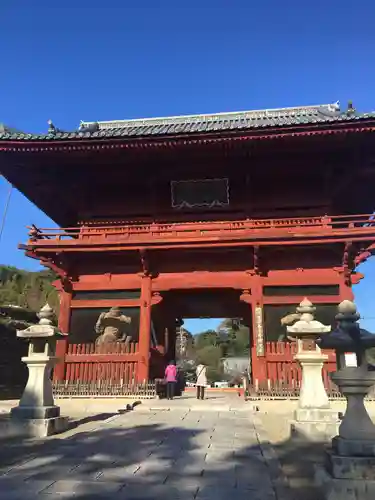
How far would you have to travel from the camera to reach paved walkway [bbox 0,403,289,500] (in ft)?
12.9

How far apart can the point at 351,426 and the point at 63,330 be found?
444 inches

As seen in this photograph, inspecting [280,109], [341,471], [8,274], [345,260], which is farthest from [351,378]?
[8,274]

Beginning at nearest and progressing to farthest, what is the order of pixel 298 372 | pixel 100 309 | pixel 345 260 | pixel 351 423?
pixel 351 423 < pixel 298 372 < pixel 345 260 < pixel 100 309

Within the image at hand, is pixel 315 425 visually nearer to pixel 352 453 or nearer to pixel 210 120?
pixel 352 453

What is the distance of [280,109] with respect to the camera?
20156mm

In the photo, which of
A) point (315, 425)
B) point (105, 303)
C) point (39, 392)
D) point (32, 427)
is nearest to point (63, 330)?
point (105, 303)

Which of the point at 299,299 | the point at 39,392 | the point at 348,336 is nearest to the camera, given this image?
the point at 348,336

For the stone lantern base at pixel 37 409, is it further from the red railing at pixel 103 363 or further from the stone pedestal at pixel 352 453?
the stone pedestal at pixel 352 453

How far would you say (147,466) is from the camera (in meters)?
4.93

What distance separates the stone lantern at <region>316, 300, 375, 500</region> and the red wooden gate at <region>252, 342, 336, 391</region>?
785 cm

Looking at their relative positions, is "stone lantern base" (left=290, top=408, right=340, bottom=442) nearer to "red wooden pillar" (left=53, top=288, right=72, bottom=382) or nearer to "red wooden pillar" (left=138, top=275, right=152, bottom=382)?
"red wooden pillar" (left=138, top=275, right=152, bottom=382)

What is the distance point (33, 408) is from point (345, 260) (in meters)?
10.3

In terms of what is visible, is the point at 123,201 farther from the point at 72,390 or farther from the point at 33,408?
the point at 33,408

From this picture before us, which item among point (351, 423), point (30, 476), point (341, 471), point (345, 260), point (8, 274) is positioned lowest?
point (30, 476)
